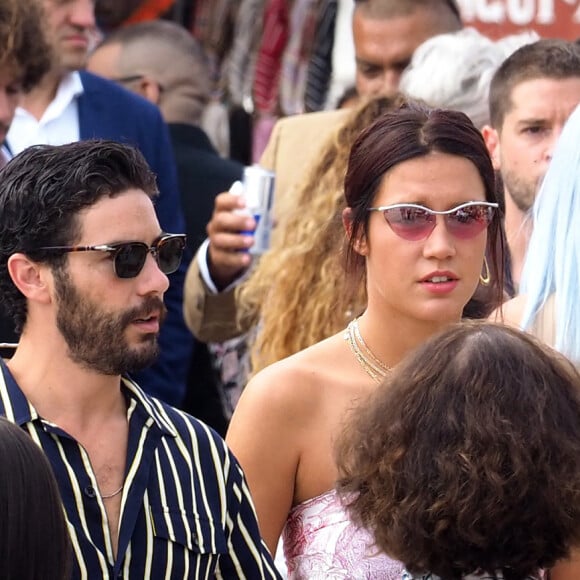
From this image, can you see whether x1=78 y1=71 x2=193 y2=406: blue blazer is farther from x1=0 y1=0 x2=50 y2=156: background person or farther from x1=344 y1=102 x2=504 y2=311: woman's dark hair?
x1=344 y1=102 x2=504 y2=311: woman's dark hair

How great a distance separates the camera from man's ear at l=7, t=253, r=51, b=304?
287 cm

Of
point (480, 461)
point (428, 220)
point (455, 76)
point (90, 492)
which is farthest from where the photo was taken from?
point (455, 76)

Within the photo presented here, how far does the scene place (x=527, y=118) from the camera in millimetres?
4559

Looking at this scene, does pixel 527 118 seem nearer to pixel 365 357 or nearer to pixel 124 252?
pixel 365 357

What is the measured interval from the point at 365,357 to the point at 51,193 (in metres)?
0.86

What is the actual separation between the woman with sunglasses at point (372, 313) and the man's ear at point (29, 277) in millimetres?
581

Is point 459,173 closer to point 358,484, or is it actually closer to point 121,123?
point 358,484

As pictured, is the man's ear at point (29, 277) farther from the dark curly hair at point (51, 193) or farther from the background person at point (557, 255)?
the background person at point (557, 255)

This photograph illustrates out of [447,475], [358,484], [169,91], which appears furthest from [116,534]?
[169,91]

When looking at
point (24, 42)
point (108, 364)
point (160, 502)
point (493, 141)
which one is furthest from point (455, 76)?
point (160, 502)

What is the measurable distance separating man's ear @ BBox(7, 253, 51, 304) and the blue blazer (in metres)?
1.81

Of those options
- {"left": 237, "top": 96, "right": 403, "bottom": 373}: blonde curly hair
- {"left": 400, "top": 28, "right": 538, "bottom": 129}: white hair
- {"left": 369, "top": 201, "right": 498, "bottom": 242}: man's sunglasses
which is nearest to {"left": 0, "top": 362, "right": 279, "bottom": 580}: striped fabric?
{"left": 369, "top": 201, "right": 498, "bottom": 242}: man's sunglasses

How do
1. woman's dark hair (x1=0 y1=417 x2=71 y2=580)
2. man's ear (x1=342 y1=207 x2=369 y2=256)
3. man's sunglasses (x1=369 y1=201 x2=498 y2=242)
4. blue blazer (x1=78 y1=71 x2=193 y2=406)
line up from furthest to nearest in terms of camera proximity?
blue blazer (x1=78 y1=71 x2=193 y2=406) → man's ear (x1=342 y1=207 x2=369 y2=256) → man's sunglasses (x1=369 y1=201 x2=498 y2=242) → woman's dark hair (x1=0 y1=417 x2=71 y2=580)

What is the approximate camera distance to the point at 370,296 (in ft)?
11.2
